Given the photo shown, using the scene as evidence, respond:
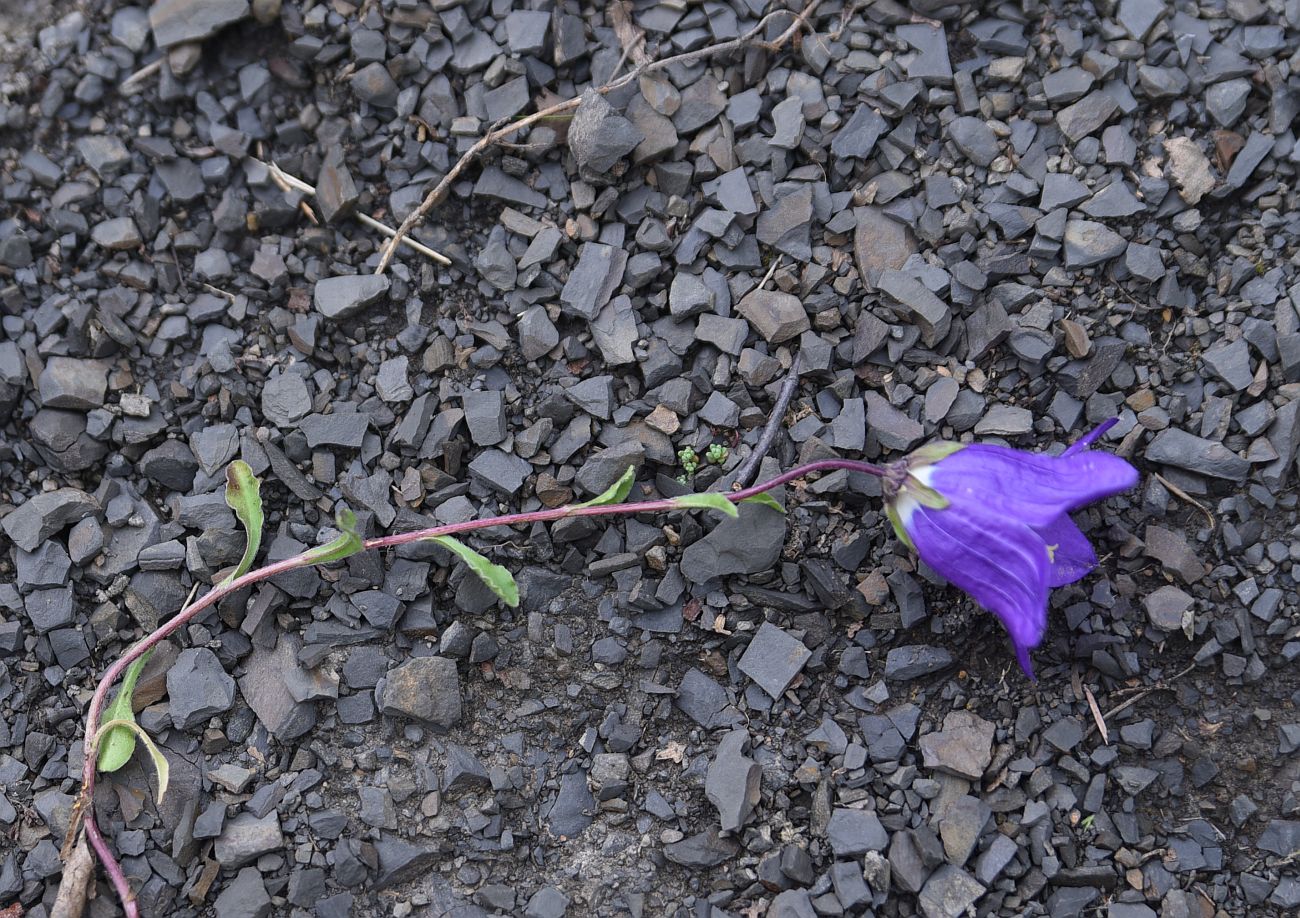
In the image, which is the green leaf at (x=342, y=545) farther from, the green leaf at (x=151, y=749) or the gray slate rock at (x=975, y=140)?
the gray slate rock at (x=975, y=140)

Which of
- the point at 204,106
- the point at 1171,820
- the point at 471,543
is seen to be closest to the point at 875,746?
the point at 1171,820

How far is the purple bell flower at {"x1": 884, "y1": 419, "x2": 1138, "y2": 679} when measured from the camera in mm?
2088

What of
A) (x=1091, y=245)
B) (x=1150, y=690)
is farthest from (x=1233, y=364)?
(x=1150, y=690)

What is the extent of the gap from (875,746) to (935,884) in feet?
0.92

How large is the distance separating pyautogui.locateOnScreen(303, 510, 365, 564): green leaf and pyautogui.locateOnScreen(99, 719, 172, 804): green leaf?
0.47 meters

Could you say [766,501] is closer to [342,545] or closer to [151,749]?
[342,545]

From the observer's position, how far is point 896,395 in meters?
2.43

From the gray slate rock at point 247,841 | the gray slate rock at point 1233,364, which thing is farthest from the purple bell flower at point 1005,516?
the gray slate rock at point 247,841

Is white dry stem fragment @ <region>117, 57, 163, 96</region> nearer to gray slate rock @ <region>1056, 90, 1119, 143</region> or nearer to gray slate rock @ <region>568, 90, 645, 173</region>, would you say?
gray slate rock @ <region>568, 90, 645, 173</region>

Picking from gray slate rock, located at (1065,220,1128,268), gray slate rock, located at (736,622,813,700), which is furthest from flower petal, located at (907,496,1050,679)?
gray slate rock, located at (1065,220,1128,268)

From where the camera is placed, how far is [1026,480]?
2141 mm

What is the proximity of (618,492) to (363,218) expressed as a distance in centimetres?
96

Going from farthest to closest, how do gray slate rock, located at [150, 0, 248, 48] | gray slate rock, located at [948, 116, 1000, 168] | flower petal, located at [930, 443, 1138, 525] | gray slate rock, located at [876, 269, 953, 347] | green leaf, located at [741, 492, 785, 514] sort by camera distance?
gray slate rock, located at [150, 0, 248, 48]
gray slate rock, located at [948, 116, 1000, 168]
gray slate rock, located at [876, 269, 953, 347]
green leaf, located at [741, 492, 785, 514]
flower petal, located at [930, 443, 1138, 525]

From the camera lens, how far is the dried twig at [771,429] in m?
2.41
